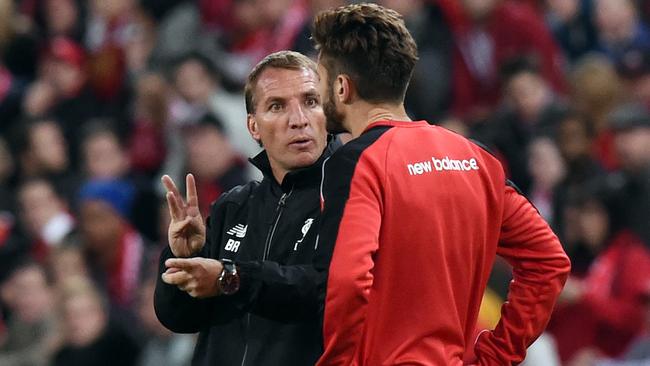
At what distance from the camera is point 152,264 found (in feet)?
29.7

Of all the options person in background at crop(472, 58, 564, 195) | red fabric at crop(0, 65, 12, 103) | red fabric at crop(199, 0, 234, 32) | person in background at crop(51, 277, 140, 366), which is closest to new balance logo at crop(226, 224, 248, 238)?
person in background at crop(51, 277, 140, 366)

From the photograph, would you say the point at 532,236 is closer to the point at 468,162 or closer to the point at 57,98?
the point at 468,162

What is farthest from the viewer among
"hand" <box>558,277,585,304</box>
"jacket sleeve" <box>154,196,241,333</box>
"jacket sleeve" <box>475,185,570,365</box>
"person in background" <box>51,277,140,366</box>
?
"person in background" <box>51,277,140,366</box>

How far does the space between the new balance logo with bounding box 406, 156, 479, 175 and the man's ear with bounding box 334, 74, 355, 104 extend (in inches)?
10.1

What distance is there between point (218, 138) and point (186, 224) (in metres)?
5.07

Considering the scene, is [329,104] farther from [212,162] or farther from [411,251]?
[212,162]

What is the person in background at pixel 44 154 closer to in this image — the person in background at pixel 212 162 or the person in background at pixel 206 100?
the person in background at pixel 206 100

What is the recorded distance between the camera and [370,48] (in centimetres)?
400

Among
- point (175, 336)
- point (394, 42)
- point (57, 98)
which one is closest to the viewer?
point (394, 42)

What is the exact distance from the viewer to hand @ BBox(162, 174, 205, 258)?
4234mm

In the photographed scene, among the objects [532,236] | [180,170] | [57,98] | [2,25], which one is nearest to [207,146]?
[180,170]

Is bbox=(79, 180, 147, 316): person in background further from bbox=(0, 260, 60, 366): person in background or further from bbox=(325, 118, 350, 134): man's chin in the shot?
bbox=(325, 118, 350, 134): man's chin

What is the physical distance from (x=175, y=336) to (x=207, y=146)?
1306 mm

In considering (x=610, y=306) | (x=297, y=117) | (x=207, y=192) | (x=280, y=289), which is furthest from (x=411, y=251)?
(x=207, y=192)
